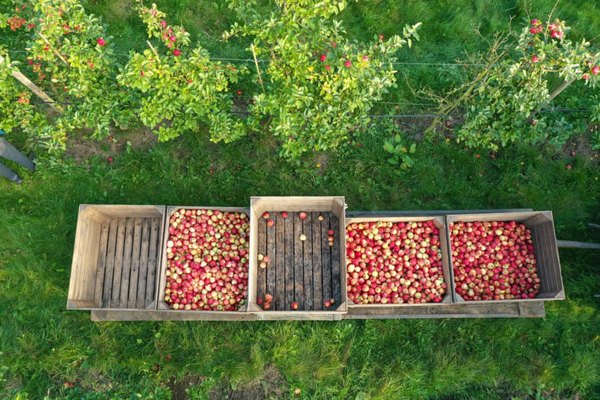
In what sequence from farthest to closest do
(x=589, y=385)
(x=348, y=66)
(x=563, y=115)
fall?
1. (x=563, y=115)
2. (x=589, y=385)
3. (x=348, y=66)

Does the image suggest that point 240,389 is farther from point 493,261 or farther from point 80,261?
point 493,261

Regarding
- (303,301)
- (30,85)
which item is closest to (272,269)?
(303,301)

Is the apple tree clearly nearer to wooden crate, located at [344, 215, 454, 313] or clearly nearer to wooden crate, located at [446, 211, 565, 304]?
wooden crate, located at [344, 215, 454, 313]

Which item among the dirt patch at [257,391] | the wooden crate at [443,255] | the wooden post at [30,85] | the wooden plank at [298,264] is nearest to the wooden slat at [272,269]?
the wooden plank at [298,264]

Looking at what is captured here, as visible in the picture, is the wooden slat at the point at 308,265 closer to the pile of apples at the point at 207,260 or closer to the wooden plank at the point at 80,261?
the pile of apples at the point at 207,260

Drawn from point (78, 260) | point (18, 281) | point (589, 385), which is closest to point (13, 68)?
point (78, 260)

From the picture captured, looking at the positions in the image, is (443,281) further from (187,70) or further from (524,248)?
(187,70)

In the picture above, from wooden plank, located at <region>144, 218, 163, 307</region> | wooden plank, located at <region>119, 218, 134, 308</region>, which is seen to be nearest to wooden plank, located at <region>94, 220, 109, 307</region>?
wooden plank, located at <region>119, 218, 134, 308</region>
